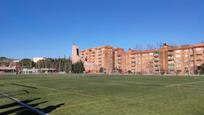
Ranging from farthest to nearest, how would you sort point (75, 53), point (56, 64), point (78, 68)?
1. point (75, 53)
2. point (56, 64)
3. point (78, 68)

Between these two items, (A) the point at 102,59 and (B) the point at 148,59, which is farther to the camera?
(A) the point at 102,59

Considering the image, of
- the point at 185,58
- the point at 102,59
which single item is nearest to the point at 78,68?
the point at 102,59

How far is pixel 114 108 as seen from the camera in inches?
445

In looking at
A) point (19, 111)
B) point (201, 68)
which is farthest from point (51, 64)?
point (19, 111)

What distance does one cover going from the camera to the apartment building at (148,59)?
122 m

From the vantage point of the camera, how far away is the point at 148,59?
145000 mm

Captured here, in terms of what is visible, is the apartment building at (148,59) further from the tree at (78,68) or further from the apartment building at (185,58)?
the tree at (78,68)

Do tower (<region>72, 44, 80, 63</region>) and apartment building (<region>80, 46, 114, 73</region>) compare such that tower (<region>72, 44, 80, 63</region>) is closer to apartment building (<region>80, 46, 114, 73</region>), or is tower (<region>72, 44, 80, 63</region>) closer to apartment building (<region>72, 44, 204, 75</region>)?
apartment building (<region>72, 44, 204, 75</region>)

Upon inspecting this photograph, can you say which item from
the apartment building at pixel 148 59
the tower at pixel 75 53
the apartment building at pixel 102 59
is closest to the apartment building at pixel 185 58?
the apartment building at pixel 148 59

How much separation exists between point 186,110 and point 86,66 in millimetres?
156433

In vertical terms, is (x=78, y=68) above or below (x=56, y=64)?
below

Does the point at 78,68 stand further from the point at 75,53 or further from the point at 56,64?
the point at 56,64

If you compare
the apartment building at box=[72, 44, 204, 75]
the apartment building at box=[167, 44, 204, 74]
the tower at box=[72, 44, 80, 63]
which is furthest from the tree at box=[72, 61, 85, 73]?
the apartment building at box=[167, 44, 204, 74]

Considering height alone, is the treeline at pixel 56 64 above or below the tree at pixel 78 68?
above
